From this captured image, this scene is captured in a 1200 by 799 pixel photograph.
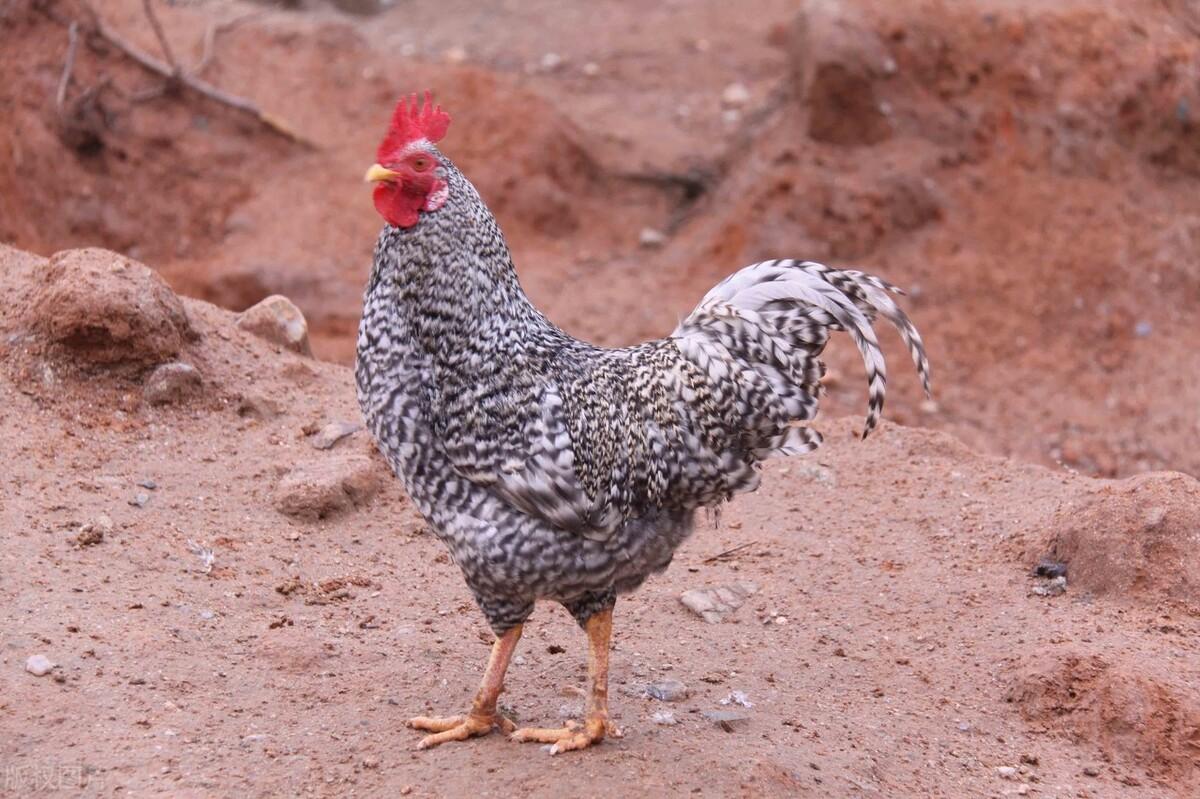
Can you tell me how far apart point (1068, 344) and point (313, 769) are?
8914 millimetres

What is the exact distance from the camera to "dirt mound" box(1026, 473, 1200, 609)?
624cm

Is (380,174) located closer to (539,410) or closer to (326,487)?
(539,410)

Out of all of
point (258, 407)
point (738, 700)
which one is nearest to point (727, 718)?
point (738, 700)

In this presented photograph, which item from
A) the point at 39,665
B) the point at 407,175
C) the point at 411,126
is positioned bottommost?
the point at 39,665

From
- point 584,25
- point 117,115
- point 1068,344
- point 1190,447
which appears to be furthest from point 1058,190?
point 117,115

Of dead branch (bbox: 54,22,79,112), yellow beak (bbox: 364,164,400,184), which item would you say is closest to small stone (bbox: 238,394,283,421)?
yellow beak (bbox: 364,164,400,184)

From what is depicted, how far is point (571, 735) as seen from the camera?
511 centimetres

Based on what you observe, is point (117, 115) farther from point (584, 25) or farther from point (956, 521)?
point (956, 521)

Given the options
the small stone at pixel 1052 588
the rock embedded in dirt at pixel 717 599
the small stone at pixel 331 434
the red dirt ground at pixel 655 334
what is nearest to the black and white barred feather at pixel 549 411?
the red dirt ground at pixel 655 334

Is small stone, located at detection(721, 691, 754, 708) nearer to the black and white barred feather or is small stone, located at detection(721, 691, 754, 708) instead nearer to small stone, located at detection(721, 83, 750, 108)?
the black and white barred feather

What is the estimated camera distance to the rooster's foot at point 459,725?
16.8 feet

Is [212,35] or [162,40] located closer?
[162,40]

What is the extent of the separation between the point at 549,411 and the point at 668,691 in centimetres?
147

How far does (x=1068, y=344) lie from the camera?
1180 cm
